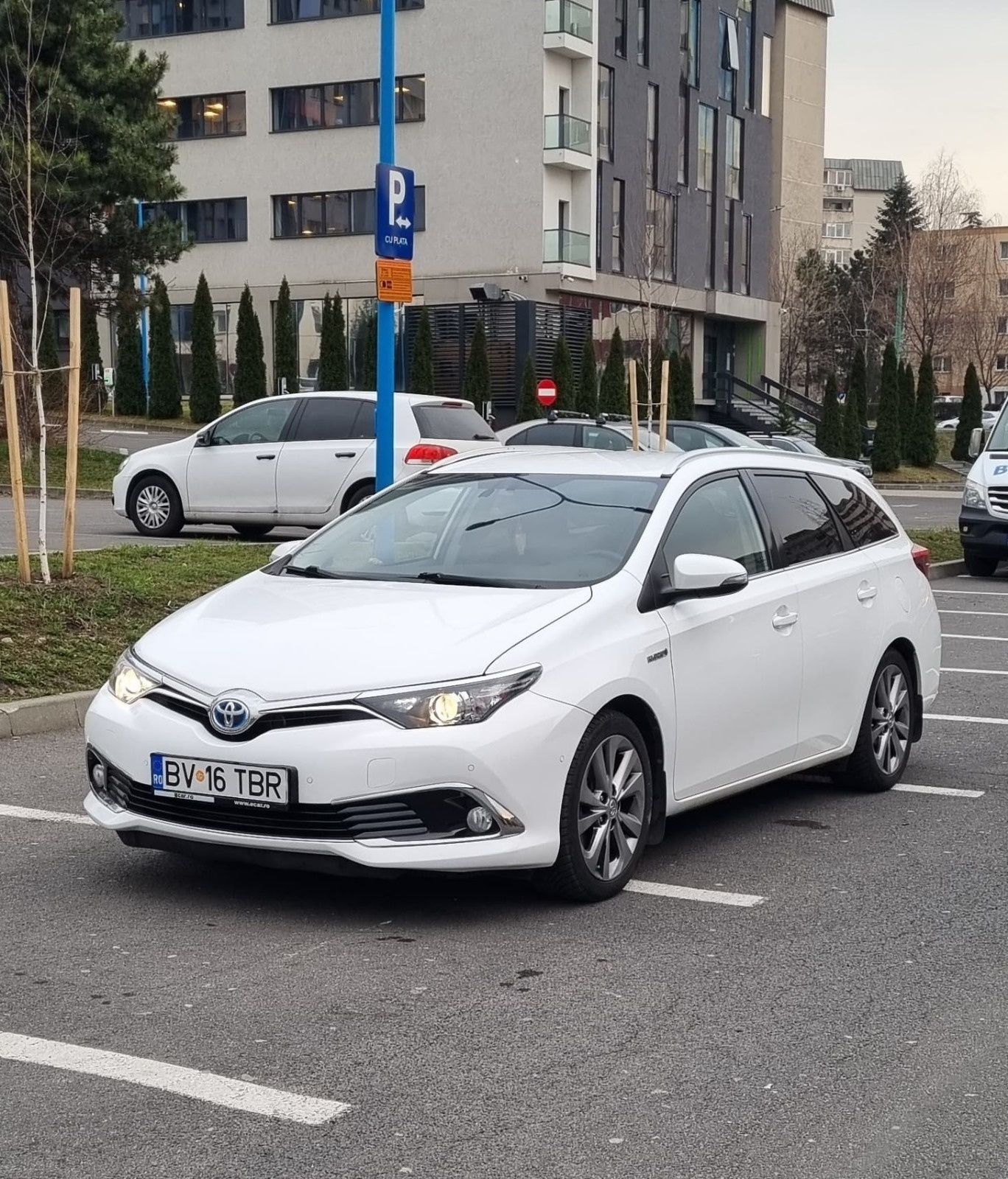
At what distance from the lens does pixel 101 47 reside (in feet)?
103

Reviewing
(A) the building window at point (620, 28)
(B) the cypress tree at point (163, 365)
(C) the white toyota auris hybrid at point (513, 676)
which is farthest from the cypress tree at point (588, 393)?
(C) the white toyota auris hybrid at point (513, 676)

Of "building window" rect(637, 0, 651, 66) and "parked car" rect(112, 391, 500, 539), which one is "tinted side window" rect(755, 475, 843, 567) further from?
"building window" rect(637, 0, 651, 66)

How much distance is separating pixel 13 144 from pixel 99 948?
1952 cm

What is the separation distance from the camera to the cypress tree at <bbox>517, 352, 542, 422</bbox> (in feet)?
144

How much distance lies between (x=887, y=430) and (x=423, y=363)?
1301cm

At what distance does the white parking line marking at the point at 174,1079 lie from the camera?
3912 millimetres

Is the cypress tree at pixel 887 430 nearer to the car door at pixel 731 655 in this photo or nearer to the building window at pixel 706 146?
the building window at pixel 706 146

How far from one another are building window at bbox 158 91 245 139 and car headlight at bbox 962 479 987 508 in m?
39.0

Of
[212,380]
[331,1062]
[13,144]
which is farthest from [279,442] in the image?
[212,380]

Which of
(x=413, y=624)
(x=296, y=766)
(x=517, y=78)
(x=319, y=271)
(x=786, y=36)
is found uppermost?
(x=786, y=36)

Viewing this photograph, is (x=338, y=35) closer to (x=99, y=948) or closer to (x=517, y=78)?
(x=517, y=78)

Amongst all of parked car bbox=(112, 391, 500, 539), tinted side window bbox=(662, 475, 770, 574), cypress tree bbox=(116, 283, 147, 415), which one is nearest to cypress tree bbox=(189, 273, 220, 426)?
cypress tree bbox=(116, 283, 147, 415)

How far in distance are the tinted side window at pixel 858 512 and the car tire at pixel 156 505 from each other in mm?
12131

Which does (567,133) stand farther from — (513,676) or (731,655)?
(513,676)
